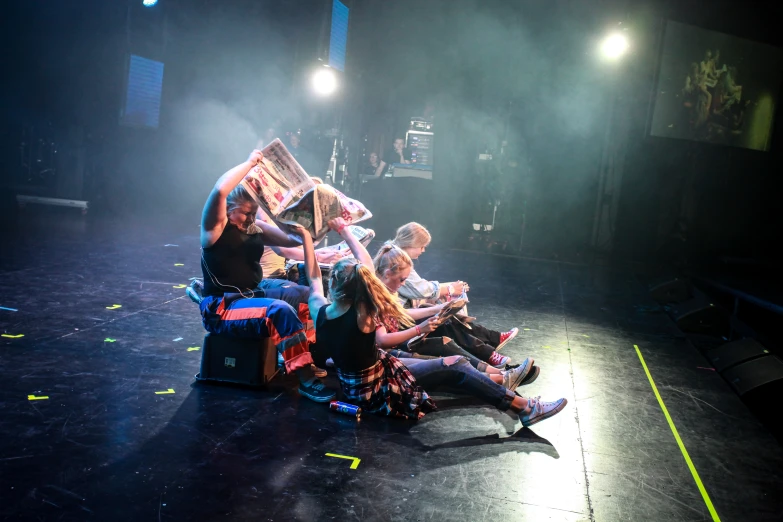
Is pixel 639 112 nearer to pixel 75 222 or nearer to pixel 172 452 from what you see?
pixel 75 222

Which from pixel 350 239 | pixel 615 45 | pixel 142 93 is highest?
pixel 615 45

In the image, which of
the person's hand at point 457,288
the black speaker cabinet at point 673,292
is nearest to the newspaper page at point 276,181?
the person's hand at point 457,288

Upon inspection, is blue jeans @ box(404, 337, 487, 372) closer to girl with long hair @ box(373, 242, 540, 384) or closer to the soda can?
girl with long hair @ box(373, 242, 540, 384)

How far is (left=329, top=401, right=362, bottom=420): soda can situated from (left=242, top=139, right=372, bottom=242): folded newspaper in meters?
0.96

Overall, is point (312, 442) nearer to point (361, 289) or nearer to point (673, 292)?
point (361, 289)

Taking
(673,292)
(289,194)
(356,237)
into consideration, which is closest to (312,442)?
(289,194)

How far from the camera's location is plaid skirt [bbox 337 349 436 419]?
3.44m

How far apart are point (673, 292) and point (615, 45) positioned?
4.58m

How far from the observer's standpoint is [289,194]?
369 centimetres

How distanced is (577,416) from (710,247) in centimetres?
981

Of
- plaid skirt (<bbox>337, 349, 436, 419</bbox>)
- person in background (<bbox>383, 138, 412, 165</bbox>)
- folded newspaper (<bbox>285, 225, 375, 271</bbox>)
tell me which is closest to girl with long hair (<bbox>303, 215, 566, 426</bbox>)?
plaid skirt (<bbox>337, 349, 436, 419</bbox>)

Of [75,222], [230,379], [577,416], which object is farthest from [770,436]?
[75,222]

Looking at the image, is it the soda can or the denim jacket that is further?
the denim jacket

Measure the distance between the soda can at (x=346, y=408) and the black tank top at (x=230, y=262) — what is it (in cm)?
86
